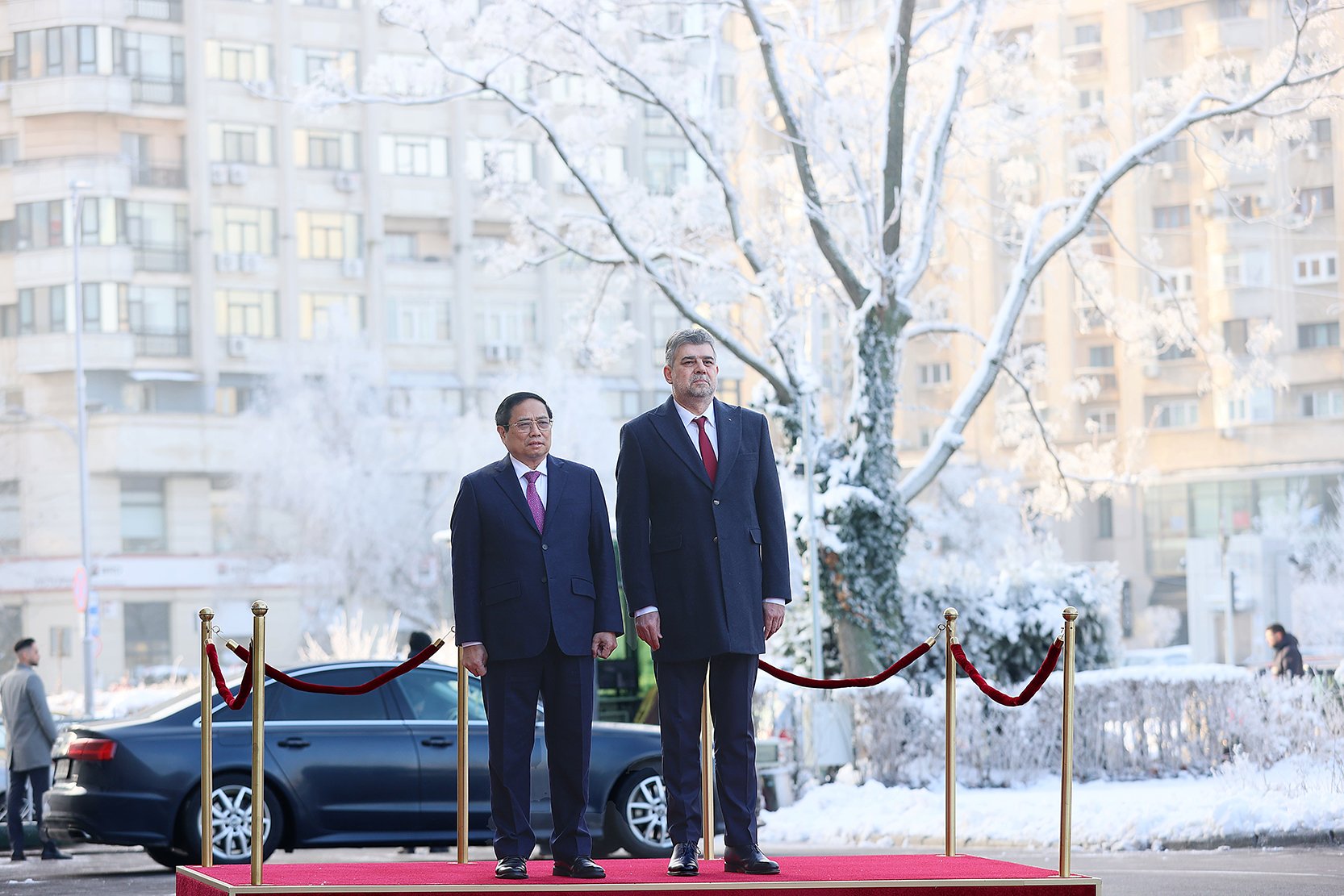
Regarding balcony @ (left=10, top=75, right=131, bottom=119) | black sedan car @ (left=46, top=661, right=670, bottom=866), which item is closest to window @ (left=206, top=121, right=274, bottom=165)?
balcony @ (left=10, top=75, right=131, bottom=119)

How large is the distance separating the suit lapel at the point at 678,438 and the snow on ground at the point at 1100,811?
26.0 feet

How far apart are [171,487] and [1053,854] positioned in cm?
5422

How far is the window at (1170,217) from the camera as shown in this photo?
65.6 m

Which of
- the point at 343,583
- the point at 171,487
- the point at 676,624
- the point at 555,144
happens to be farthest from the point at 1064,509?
the point at 171,487

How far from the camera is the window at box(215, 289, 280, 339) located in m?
65.7

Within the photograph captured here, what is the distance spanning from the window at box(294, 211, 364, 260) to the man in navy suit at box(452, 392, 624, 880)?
61.6 m

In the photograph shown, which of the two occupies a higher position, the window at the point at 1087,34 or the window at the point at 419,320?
the window at the point at 1087,34

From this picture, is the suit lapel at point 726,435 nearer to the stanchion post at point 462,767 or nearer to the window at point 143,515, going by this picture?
the stanchion post at point 462,767

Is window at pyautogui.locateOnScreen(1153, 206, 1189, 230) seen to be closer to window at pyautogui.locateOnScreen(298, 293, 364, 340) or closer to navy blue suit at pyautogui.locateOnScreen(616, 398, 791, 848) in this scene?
window at pyautogui.locateOnScreen(298, 293, 364, 340)

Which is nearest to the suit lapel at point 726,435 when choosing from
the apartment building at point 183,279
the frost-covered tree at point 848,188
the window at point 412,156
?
the frost-covered tree at point 848,188

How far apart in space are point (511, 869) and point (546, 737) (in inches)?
22.1

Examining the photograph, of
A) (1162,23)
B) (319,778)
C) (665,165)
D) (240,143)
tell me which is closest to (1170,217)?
(1162,23)

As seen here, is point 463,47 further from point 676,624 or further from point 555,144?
point 676,624

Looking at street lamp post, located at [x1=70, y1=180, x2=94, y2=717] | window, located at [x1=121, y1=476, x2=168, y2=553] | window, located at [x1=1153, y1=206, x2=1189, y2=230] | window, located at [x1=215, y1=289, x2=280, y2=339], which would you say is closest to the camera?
street lamp post, located at [x1=70, y1=180, x2=94, y2=717]
